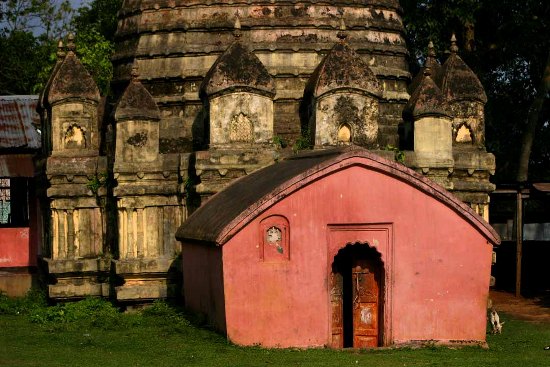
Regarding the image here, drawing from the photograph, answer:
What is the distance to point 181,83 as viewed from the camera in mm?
23812

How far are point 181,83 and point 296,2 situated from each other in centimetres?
264

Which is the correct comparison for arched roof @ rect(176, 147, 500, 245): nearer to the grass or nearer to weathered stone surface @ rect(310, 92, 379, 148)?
the grass

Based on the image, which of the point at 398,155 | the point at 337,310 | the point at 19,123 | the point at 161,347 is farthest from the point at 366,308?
the point at 19,123

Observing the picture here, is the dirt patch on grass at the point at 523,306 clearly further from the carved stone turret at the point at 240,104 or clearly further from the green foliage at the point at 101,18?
the green foliage at the point at 101,18

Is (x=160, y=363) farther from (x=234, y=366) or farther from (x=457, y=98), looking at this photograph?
(x=457, y=98)

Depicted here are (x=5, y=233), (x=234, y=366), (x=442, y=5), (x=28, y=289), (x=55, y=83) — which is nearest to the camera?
(x=234, y=366)

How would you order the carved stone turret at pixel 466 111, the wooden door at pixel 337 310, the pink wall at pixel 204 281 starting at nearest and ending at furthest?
the pink wall at pixel 204 281, the wooden door at pixel 337 310, the carved stone turret at pixel 466 111

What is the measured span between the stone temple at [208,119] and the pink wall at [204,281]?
4.53ft

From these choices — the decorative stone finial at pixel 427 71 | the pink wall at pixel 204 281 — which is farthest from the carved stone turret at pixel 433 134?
the pink wall at pixel 204 281

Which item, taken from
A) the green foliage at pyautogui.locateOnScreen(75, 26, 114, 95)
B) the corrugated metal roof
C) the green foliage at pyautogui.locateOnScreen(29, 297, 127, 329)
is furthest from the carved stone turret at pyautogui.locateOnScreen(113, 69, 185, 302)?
the green foliage at pyautogui.locateOnScreen(75, 26, 114, 95)

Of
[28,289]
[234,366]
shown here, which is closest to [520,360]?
[234,366]

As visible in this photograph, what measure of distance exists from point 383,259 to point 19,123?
48.7 feet

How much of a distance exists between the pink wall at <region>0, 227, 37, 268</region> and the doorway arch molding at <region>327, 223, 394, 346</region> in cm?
1319

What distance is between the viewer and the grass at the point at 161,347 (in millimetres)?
16641
